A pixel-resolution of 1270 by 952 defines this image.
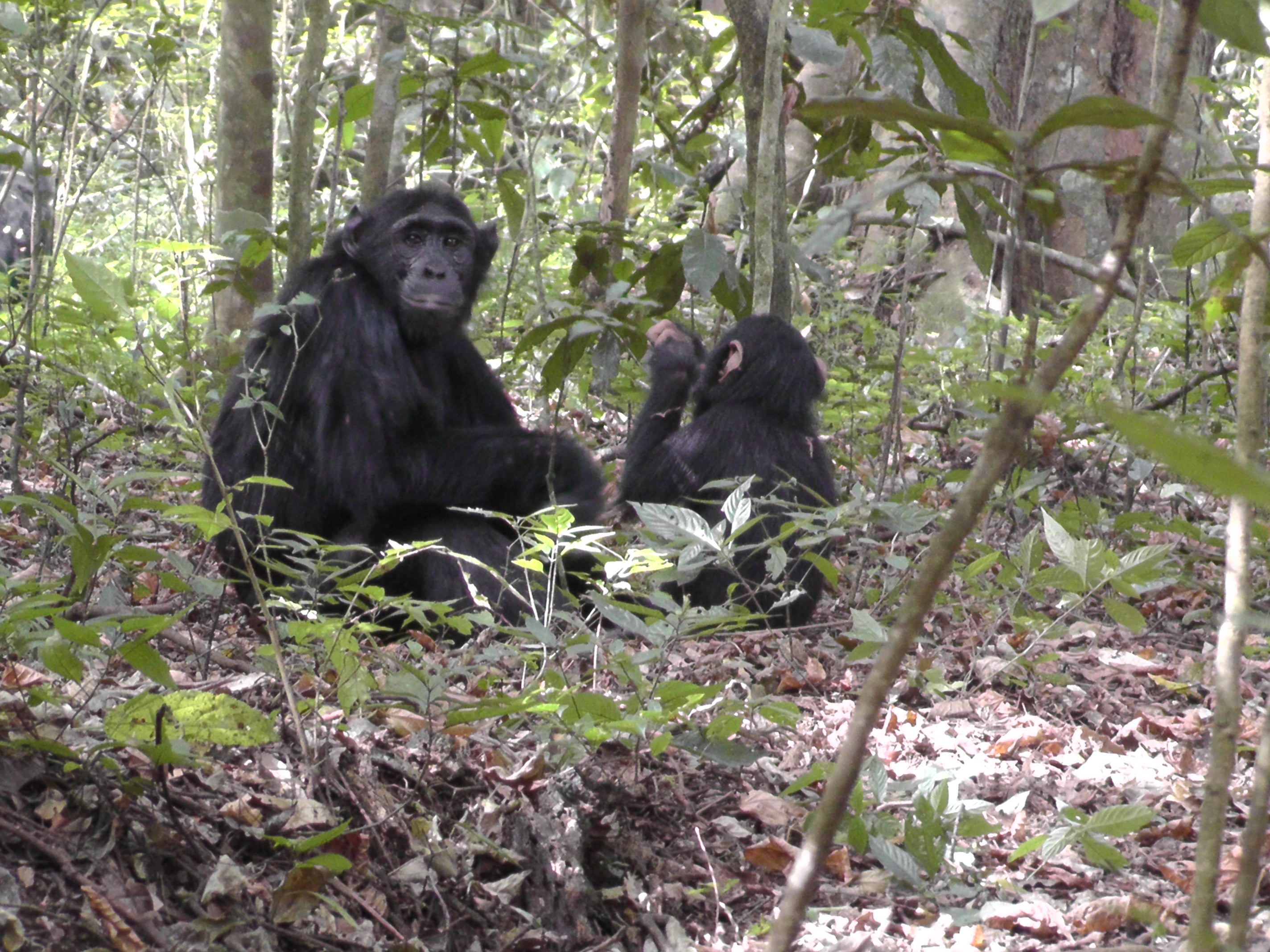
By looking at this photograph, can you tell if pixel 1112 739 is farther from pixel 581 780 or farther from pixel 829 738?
pixel 581 780

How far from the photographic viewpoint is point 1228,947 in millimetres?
1167

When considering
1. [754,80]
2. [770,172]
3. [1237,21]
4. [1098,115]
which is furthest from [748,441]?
[1098,115]

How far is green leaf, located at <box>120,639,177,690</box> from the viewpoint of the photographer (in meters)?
2.09

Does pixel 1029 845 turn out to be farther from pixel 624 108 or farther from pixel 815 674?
pixel 624 108

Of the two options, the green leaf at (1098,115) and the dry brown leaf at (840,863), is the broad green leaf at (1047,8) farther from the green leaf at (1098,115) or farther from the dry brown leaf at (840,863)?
the dry brown leaf at (840,863)

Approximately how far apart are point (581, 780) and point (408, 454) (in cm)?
298

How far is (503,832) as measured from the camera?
2523mm

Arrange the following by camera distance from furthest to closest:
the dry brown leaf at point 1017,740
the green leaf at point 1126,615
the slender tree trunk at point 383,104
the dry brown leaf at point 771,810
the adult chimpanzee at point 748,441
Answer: the slender tree trunk at point 383,104 < the adult chimpanzee at point 748,441 < the dry brown leaf at point 1017,740 < the green leaf at point 1126,615 < the dry brown leaf at point 771,810

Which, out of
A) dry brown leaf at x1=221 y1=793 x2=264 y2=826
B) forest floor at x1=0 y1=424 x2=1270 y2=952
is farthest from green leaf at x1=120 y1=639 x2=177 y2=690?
dry brown leaf at x1=221 y1=793 x2=264 y2=826

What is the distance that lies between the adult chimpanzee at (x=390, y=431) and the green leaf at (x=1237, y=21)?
3.93 m

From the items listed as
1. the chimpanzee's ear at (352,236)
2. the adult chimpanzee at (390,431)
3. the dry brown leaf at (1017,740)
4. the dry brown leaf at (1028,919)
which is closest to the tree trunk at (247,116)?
the chimpanzee's ear at (352,236)

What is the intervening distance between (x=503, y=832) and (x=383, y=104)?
4.45m

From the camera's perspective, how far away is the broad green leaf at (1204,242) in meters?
2.08

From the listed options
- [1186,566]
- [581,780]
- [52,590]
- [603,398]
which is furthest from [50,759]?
[603,398]
